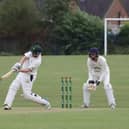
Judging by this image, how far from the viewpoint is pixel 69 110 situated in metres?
16.4

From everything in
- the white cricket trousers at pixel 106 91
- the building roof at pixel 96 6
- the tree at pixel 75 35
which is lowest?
the white cricket trousers at pixel 106 91

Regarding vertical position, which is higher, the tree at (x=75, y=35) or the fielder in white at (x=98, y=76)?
the tree at (x=75, y=35)

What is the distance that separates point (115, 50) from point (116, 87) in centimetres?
3638

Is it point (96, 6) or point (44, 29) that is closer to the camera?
point (44, 29)

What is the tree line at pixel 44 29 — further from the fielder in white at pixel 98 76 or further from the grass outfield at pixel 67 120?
the grass outfield at pixel 67 120

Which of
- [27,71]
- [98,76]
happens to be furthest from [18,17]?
[27,71]

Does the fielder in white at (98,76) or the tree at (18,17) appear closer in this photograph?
the fielder in white at (98,76)

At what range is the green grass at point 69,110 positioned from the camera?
500 inches

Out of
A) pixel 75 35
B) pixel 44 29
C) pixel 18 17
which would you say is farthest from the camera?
pixel 44 29

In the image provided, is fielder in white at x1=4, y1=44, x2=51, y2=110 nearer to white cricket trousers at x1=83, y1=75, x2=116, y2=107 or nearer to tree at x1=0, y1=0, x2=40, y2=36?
white cricket trousers at x1=83, y1=75, x2=116, y2=107

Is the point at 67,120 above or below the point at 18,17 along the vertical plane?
below

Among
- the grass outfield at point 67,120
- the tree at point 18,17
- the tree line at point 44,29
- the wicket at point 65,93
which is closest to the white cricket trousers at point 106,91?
the wicket at point 65,93

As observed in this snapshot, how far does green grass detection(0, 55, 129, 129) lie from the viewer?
41.7ft

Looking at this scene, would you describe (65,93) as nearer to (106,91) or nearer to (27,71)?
(106,91)
